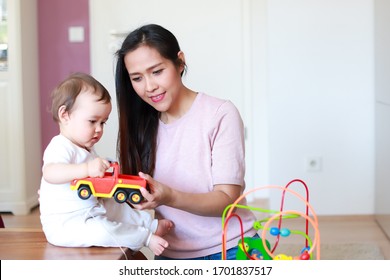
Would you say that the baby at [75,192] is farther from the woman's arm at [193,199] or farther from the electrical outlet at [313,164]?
the electrical outlet at [313,164]

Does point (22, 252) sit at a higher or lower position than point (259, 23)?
Answer: lower

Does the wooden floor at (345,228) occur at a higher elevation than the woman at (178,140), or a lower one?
lower

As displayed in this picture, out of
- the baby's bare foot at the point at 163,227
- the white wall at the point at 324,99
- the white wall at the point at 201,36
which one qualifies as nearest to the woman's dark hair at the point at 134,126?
the baby's bare foot at the point at 163,227

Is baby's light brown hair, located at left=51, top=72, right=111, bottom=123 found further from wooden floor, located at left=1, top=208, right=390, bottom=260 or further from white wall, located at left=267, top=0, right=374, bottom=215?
white wall, located at left=267, top=0, right=374, bottom=215

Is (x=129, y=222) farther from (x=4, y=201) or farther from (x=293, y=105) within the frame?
(x=4, y=201)

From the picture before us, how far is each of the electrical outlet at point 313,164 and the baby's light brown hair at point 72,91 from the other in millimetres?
2665

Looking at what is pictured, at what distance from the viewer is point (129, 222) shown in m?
1.44

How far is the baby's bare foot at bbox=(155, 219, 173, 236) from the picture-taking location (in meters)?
1.50

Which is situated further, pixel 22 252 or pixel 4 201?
pixel 4 201

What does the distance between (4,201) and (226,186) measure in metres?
2.94

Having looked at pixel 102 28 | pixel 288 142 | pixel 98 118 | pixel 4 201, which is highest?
pixel 102 28

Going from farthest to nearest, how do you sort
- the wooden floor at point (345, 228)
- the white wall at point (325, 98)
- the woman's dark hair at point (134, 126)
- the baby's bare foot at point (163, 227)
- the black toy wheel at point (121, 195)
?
1. the white wall at point (325, 98)
2. the wooden floor at point (345, 228)
3. the woman's dark hair at point (134, 126)
4. the baby's bare foot at point (163, 227)
5. the black toy wheel at point (121, 195)

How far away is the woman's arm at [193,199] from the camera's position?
1311 mm
